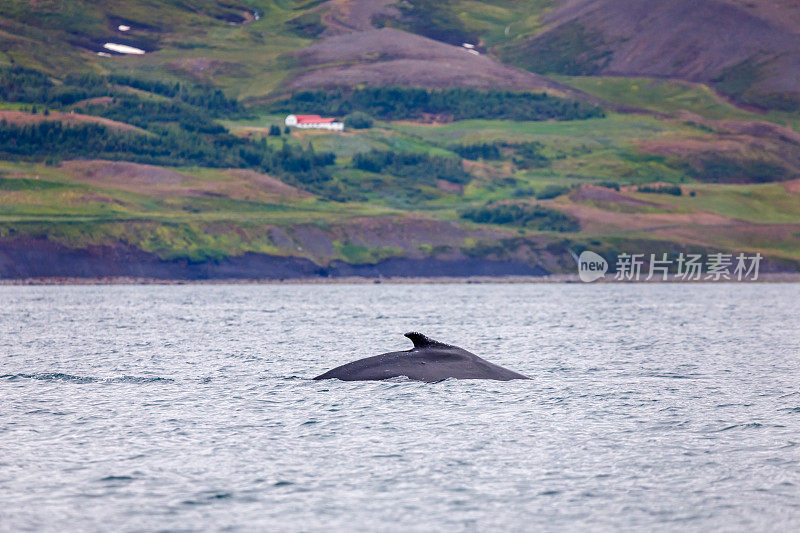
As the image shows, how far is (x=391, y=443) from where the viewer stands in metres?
30.9

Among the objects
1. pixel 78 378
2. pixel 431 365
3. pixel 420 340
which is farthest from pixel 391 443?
pixel 78 378

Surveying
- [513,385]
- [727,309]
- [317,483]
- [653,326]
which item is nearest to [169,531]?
[317,483]

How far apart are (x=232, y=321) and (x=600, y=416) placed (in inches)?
2583

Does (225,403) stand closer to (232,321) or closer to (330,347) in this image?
(330,347)

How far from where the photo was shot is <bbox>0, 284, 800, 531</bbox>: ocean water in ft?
76.3

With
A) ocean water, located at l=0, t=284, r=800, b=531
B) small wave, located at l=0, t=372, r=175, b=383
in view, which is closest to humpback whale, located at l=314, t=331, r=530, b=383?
ocean water, located at l=0, t=284, r=800, b=531

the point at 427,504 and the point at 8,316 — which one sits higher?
the point at 427,504

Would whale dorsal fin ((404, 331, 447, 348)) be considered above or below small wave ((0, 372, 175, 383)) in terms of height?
above

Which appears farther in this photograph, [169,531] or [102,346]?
[102,346]

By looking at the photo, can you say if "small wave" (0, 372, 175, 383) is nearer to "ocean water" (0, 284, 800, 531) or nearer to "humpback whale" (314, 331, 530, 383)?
"ocean water" (0, 284, 800, 531)

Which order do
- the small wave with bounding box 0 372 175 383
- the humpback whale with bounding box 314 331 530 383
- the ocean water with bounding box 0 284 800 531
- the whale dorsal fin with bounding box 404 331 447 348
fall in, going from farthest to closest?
the small wave with bounding box 0 372 175 383
the humpback whale with bounding box 314 331 530 383
the whale dorsal fin with bounding box 404 331 447 348
the ocean water with bounding box 0 284 800 531

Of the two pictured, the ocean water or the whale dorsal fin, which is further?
the whale dorsal fin

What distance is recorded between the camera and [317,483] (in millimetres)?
25969

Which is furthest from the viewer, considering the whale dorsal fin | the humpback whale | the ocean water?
the humpback whale
